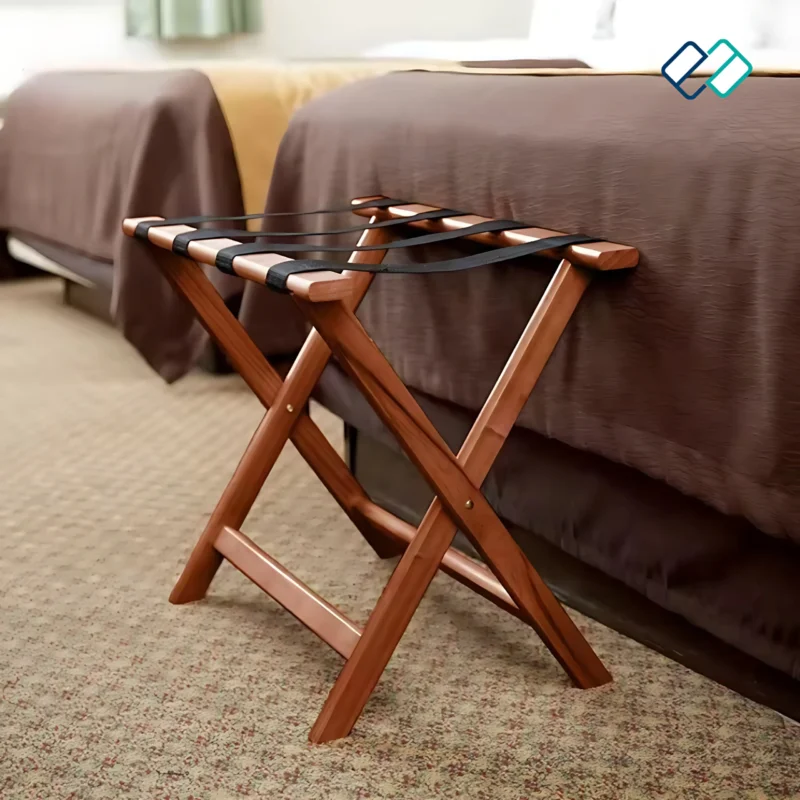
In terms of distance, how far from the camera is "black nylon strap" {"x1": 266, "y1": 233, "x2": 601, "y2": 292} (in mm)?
881

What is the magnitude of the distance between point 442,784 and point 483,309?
535mm

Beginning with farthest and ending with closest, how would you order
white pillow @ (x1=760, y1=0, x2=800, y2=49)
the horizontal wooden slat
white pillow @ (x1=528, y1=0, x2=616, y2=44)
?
white pillow @ (x1=528, y1=0, x2=616, y2=44), white pillow @ (x1=760, y1=0, x2=800, y2=49), the horizontal wooden slat

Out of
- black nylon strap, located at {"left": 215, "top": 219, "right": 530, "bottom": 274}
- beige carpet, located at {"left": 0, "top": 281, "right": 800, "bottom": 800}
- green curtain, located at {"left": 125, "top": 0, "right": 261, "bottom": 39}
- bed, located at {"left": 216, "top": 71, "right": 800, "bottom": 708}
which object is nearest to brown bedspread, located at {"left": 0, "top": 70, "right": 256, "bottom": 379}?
beige carpet, located at {"left": 0, "top": 281, "right": 800, "bottom": 800}

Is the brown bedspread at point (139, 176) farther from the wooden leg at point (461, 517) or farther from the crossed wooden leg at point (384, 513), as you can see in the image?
the wooden leg at point (461, 517)

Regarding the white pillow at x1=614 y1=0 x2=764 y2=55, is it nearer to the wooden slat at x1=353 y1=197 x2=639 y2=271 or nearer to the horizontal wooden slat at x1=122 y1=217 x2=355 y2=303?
the wooden slat at x1=353 y1=197 x2=639 y2=271

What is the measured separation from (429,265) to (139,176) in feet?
4.44

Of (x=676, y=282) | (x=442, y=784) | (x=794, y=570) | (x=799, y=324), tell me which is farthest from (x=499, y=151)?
(x=442, y=784)

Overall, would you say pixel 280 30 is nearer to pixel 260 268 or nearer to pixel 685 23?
pixel 685 23

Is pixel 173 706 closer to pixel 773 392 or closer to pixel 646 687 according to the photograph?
pixel 646 687

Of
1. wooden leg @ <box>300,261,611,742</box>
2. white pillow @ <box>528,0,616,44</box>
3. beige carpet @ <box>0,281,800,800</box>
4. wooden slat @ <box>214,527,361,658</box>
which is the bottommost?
beige carpet @ <box>0,281,800,800</box>

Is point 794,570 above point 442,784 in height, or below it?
above

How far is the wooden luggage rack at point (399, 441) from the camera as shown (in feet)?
3.01

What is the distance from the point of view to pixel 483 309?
1179 mm

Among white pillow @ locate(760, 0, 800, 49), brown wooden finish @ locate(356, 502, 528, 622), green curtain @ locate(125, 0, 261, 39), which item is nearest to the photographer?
brown wooden finish @ locate(356, 502, 528, 622)
